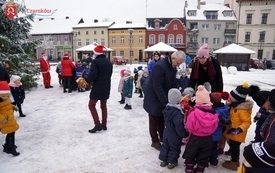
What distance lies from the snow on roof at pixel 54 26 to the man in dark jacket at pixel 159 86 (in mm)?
50127

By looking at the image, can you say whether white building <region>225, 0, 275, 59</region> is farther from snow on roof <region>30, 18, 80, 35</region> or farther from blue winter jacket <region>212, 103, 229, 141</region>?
blue winter jacket <region>212, 103, 229, 141</region>

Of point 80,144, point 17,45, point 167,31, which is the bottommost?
point 80,144

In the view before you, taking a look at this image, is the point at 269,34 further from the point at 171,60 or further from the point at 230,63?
the point at 171,60

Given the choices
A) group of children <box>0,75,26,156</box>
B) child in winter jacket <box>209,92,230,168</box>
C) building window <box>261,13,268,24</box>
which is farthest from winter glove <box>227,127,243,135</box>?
building window <box>261,13,268,24</box>

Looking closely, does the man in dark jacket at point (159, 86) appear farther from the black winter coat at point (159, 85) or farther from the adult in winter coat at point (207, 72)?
the adult in winter coat at point (207, 72)

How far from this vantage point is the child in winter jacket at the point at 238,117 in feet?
10.4

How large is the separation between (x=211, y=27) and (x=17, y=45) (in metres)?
40.6

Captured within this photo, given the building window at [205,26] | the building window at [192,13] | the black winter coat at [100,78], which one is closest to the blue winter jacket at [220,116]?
the black winter coat at [100,78]

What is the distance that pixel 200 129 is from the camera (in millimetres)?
2908

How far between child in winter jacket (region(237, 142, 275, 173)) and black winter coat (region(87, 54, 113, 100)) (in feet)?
11.1

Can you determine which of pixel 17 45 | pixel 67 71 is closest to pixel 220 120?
pixel 67 71

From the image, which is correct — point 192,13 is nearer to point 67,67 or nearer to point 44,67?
point 44,67

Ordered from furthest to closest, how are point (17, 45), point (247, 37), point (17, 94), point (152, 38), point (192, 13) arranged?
point (152, 38), point (192, 13), point (247, 37), point (17, 45), point (17, 94)

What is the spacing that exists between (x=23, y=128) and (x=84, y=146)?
1.85 metres
